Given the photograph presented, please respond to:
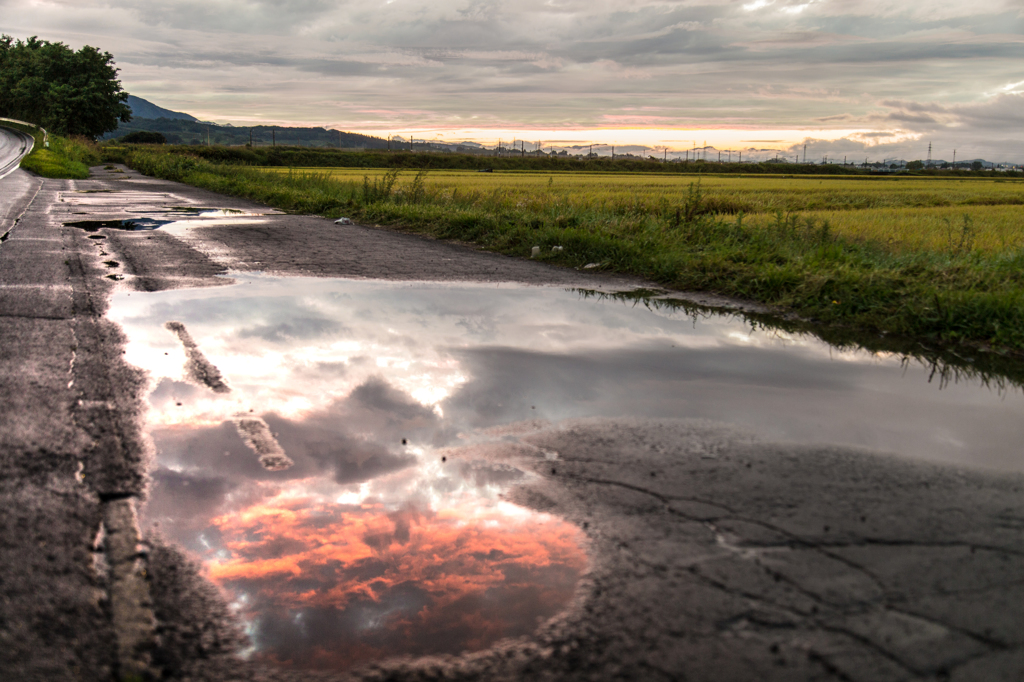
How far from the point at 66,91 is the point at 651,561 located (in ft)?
275

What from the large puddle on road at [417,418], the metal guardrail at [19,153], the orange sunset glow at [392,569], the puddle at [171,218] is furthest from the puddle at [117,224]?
the metal guardrail at [19,153]

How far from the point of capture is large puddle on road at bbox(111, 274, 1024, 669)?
2.52m

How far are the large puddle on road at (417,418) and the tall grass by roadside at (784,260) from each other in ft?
3.91

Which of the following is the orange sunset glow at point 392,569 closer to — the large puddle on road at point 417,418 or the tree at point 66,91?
the large puddle on road at point 417,418

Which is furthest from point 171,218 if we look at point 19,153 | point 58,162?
point 19,153

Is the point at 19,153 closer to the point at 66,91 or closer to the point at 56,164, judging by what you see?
the point at 56,164

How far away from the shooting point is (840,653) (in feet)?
7.22

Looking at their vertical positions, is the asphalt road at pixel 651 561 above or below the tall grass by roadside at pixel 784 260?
below

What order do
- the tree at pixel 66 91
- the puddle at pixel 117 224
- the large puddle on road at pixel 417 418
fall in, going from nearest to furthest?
the large puddle on road at pixel 417 418, the puddle at pixel 117 224, the tree at pixel 66 91

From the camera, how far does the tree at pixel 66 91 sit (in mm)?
70438

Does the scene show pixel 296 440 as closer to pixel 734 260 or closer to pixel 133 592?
pixel 133 592

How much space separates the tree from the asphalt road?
8006 cm

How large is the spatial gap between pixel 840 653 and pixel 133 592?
7.46 ft

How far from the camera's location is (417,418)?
4.22m
